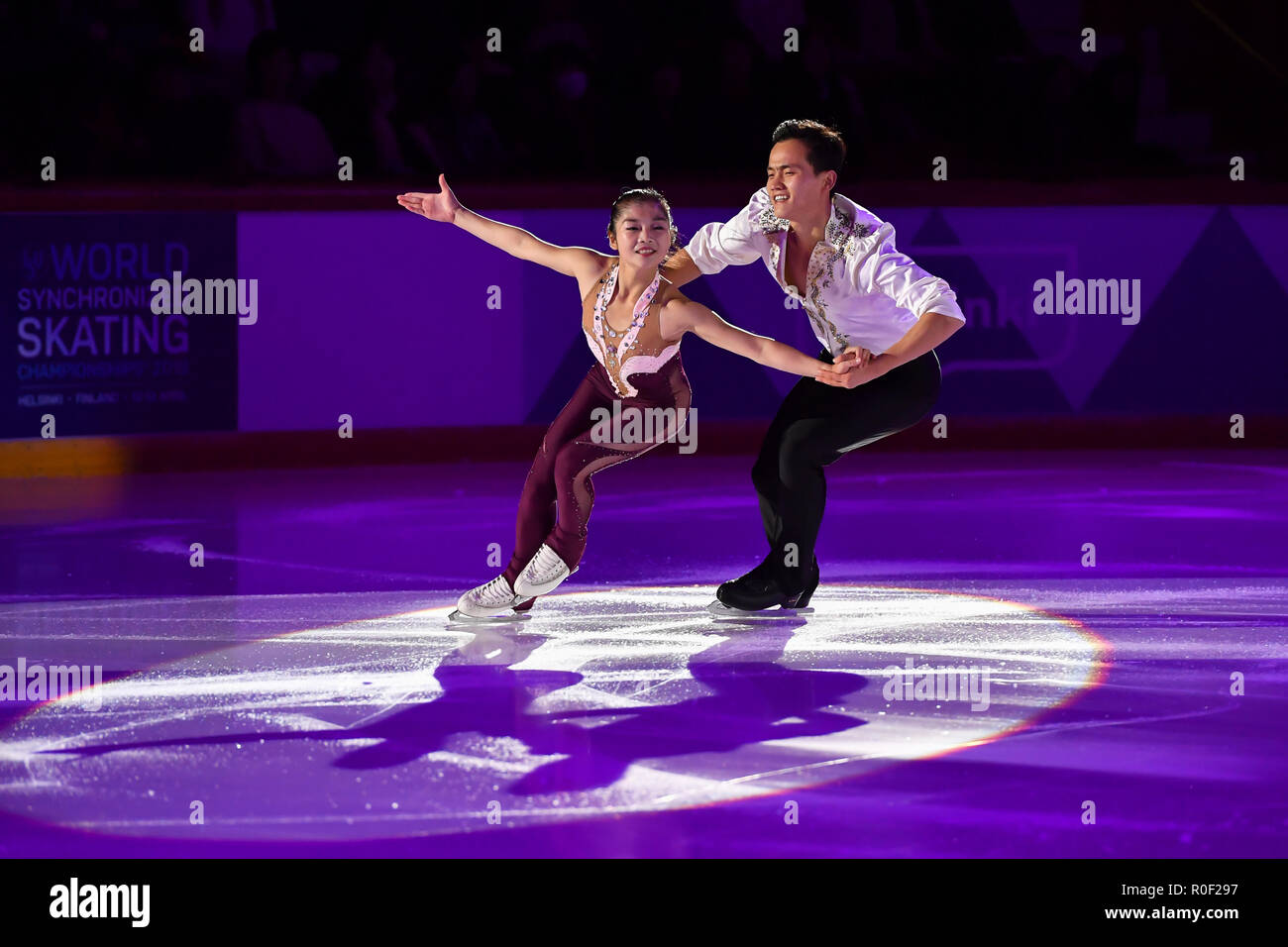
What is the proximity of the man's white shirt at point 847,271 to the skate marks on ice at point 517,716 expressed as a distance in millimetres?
875

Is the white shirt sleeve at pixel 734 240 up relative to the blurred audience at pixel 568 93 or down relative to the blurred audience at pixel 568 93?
down

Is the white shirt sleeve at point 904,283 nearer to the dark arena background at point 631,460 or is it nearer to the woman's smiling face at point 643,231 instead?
the dark arena background at point 631,460

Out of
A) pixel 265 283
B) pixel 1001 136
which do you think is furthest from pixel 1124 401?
pixel 265 283

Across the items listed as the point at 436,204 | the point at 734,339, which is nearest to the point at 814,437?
the point at 734,339

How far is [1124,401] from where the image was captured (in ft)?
28.7

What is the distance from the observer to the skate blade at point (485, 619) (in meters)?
5.08

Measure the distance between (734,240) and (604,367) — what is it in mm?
547

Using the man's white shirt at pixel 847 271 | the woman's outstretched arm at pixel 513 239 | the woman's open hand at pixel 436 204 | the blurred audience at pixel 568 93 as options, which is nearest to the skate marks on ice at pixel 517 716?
the man's white shirt at pixel 847 271

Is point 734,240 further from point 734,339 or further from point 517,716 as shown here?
point 517,716

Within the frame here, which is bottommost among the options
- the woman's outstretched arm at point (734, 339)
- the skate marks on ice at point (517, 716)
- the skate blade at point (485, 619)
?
the skate marks on ice at point (517, 716)
